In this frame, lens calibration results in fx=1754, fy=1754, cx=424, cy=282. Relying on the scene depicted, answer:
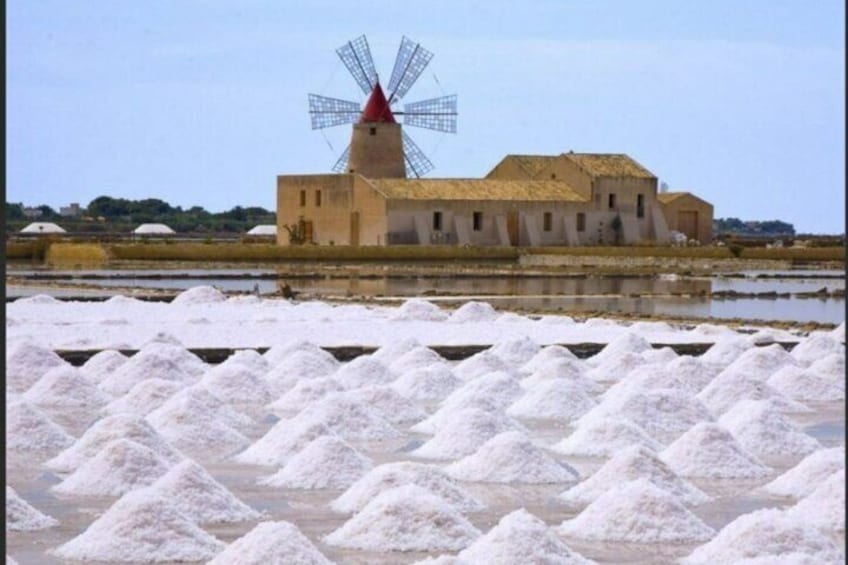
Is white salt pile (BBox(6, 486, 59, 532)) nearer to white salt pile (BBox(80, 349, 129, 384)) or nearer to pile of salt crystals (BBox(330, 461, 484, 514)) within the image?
pile of salt crystals (BBox(330, 461, 484, 514))

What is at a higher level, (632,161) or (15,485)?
(632,161)

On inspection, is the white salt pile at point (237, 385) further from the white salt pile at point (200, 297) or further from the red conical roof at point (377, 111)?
the red conical roof at point (377, 111)

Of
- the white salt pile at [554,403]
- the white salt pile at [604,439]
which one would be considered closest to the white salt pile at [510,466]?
the white salt pile at [604,439]

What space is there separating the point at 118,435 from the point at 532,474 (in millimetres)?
1925

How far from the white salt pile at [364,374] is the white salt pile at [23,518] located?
188 inches

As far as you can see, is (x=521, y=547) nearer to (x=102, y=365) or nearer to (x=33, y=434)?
(x=33, y=434)

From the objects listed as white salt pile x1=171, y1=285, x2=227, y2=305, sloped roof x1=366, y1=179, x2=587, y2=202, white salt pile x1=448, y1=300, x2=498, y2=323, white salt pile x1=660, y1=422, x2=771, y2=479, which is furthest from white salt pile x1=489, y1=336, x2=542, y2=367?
sloped roof x1=366, y1=179, x2=587, y2=202

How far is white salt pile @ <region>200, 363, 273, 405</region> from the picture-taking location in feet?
36.8

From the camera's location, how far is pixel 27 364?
462 inches

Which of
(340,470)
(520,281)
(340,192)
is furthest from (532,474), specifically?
(340,192)

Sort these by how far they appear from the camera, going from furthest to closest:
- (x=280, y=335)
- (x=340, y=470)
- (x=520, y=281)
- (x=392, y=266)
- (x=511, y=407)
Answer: (x=392, y=266) < (x=520, y=281) < (x=280, y=335) < (x=511, y=407) < (x=340, y=470)

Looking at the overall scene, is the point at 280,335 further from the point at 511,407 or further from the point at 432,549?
the point at 432,549

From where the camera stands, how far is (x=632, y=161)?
4388 cm

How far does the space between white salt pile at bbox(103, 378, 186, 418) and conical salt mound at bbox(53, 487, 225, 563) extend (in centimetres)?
398
